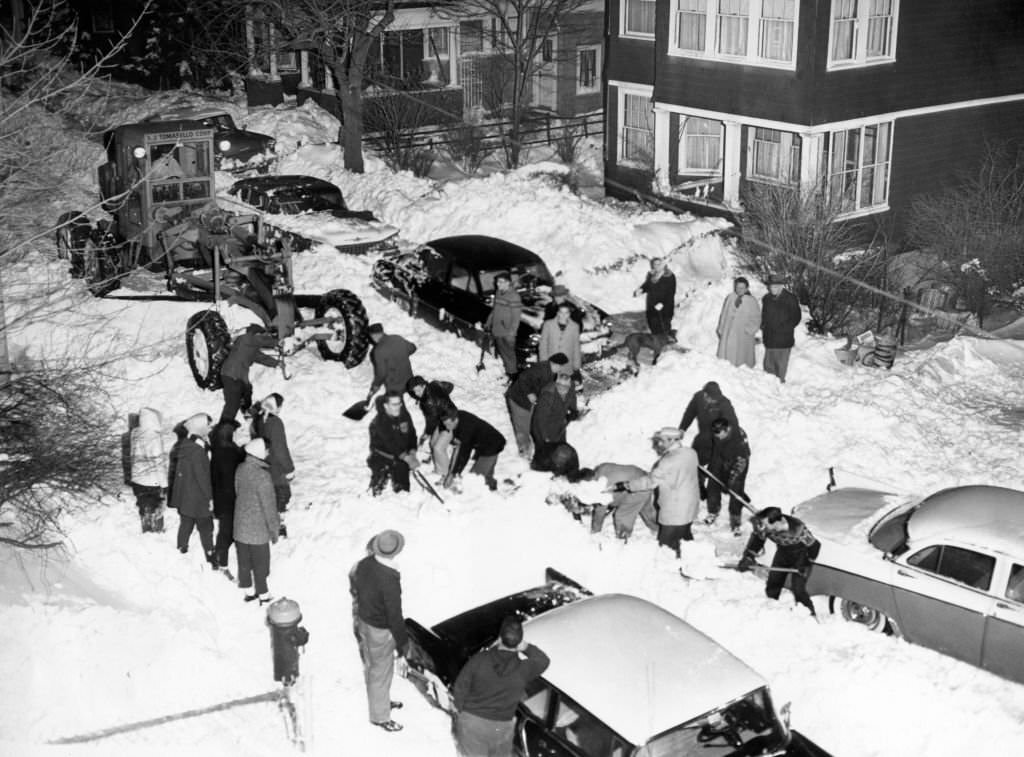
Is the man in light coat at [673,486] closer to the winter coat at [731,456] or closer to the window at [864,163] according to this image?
the winter coat at [731,456]

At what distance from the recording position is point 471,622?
443 inches

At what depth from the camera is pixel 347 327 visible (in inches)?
690

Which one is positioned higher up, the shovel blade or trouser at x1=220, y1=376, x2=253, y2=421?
trouser at x1=220, y1=376, x2=253, y2=421

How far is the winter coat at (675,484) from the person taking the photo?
1313cm

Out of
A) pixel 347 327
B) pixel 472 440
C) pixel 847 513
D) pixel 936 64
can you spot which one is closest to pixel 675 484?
pixel 847 513

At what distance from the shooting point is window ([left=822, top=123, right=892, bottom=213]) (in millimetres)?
26031

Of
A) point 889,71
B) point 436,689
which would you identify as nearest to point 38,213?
Answer: point 436,689

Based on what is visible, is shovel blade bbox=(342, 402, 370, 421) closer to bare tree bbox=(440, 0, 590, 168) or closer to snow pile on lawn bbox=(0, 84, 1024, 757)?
snow pile on lawn bbox=(0, 84, 1024, 757)

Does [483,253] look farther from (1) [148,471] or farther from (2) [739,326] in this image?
(1) [148,471]

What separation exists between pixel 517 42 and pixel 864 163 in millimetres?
9232

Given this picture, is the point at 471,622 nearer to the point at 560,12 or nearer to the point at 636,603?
the point at 636,603

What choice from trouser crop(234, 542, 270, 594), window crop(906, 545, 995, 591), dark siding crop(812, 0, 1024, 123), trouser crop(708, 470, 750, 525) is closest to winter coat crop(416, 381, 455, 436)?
trouser crop(234, 542, 270, 594)

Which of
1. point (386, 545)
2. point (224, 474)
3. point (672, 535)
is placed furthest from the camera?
point (672, 535)

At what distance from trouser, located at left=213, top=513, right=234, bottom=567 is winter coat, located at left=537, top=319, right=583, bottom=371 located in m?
5.12
